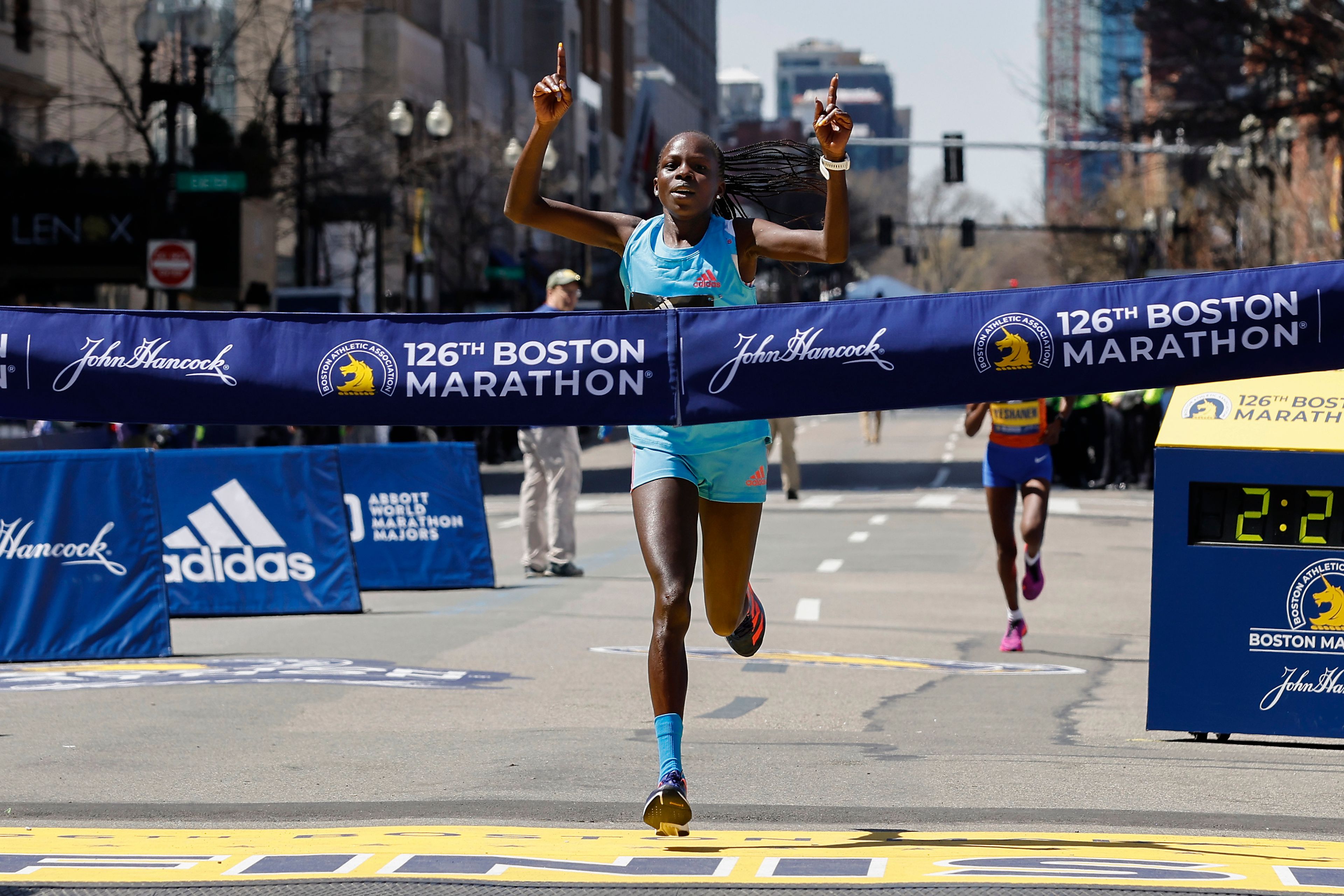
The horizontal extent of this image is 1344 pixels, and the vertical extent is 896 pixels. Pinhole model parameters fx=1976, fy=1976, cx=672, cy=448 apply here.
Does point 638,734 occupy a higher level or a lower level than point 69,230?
lower

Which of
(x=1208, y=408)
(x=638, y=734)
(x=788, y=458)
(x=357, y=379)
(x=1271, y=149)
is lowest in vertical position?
(x=638, y=734)

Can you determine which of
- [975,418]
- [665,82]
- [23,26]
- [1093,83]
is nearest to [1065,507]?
[1093,83]

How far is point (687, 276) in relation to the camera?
626 centimetres

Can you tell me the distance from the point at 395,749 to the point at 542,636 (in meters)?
4.12

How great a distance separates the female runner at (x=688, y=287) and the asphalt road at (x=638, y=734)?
2.27 ft

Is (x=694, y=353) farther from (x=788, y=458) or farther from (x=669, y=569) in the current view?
(x=788, y=458)

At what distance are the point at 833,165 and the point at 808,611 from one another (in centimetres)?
794

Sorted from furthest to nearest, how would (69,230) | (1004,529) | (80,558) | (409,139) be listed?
(409,139) < (69,230) < (1004,529) < (80,558)

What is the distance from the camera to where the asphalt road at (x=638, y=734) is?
6.39 metres

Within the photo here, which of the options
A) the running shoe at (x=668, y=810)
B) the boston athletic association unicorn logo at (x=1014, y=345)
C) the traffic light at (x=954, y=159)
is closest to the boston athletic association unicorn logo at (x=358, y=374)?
the running shoe at (x=668, y=810)

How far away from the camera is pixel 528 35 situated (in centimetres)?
7750

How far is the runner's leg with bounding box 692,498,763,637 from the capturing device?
6.25 meters

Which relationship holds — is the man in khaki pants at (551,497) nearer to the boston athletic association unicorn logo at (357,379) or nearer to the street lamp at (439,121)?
the boston athletic association unicorn logo at (357,379)

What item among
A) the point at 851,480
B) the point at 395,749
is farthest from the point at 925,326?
the point at 851,480
